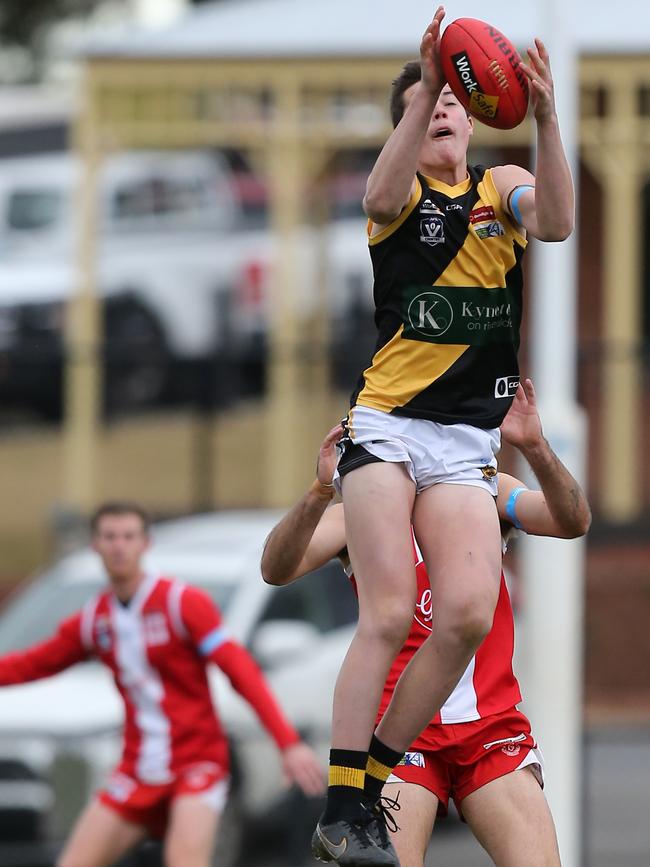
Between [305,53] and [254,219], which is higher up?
[305,53]

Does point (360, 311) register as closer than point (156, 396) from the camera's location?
No

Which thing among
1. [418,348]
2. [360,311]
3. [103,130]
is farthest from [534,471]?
[360,311]

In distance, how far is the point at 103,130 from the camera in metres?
17.6

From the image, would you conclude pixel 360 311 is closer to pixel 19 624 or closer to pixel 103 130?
pixel 103 130

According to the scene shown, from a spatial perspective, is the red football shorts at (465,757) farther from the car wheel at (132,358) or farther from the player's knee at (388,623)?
the car wheel at (132,358)

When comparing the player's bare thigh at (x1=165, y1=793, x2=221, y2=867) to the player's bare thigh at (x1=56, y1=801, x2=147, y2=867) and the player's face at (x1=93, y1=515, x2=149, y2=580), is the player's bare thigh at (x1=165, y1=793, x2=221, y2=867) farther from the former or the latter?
the player's face at (x1=93, y1=515, x2=149, y2=580)

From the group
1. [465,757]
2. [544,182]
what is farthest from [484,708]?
[544,182]

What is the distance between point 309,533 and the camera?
18.3 feet

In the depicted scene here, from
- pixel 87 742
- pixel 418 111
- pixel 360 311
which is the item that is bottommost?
pixel 87 742

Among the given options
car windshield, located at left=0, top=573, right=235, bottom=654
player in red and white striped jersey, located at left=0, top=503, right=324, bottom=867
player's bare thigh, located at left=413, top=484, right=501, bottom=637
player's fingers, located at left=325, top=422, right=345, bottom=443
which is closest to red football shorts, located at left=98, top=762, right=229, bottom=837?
player in red and white striped jersey, located at left=0, top=503, right=324, bottom=867

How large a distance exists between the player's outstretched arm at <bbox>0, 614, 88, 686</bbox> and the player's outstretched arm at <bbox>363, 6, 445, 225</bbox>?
415 centimetres

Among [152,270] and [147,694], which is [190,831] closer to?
[147,694]

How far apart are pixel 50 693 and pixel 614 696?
7.37 m

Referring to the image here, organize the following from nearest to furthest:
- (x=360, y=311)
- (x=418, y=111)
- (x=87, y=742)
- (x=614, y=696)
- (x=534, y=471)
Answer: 1. (x=418, y=111)
2. (x=534, y=471)
3. (x=87, y=742)
4. (x=614, y=696)
5. (x=360, y=311)
